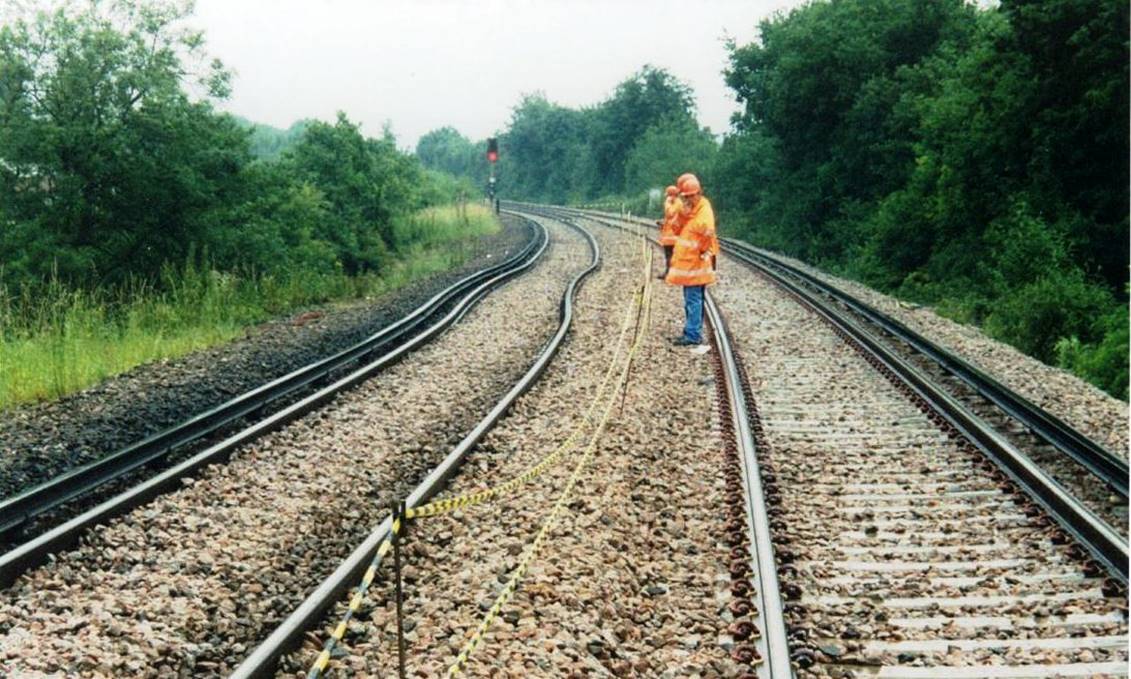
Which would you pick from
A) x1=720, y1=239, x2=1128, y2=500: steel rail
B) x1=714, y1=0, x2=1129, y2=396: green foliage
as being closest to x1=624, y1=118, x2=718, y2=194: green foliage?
x1=714, y1=0, x2=1129, y2=396: green foliage

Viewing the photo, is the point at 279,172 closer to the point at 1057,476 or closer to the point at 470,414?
the point at 470,414

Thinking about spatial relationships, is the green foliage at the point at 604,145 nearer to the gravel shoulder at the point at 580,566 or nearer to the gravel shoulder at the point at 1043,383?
the gravel shoulder at the point at 1043,383

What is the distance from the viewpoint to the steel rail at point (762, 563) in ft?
14.2

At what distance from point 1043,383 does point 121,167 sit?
15231 millimetres

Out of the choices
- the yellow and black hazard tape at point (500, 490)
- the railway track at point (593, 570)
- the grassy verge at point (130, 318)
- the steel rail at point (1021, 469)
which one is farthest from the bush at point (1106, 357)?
the grassy verge at point (130, 318)

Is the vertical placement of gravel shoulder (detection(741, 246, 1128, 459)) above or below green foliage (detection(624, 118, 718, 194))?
below

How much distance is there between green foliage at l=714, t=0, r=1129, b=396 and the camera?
56.4ft

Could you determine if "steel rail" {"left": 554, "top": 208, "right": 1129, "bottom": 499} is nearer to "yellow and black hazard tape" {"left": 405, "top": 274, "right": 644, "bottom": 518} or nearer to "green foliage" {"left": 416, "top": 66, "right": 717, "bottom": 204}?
"yellow and black hazard tape" {"left": 405, "top": 274, "right": 644, "bottom": 518}

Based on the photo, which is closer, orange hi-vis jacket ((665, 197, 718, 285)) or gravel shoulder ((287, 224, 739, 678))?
gravel shoulder ((287, 224, 739, 678))

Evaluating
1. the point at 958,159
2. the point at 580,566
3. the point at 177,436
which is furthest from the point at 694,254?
the point at 958,159

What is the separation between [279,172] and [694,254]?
457 inches

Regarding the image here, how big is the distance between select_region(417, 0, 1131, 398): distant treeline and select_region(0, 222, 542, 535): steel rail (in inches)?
393

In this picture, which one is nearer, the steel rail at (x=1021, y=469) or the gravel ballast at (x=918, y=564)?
the gravel ballast at (x=918, y=564)

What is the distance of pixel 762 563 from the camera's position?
534 cm
